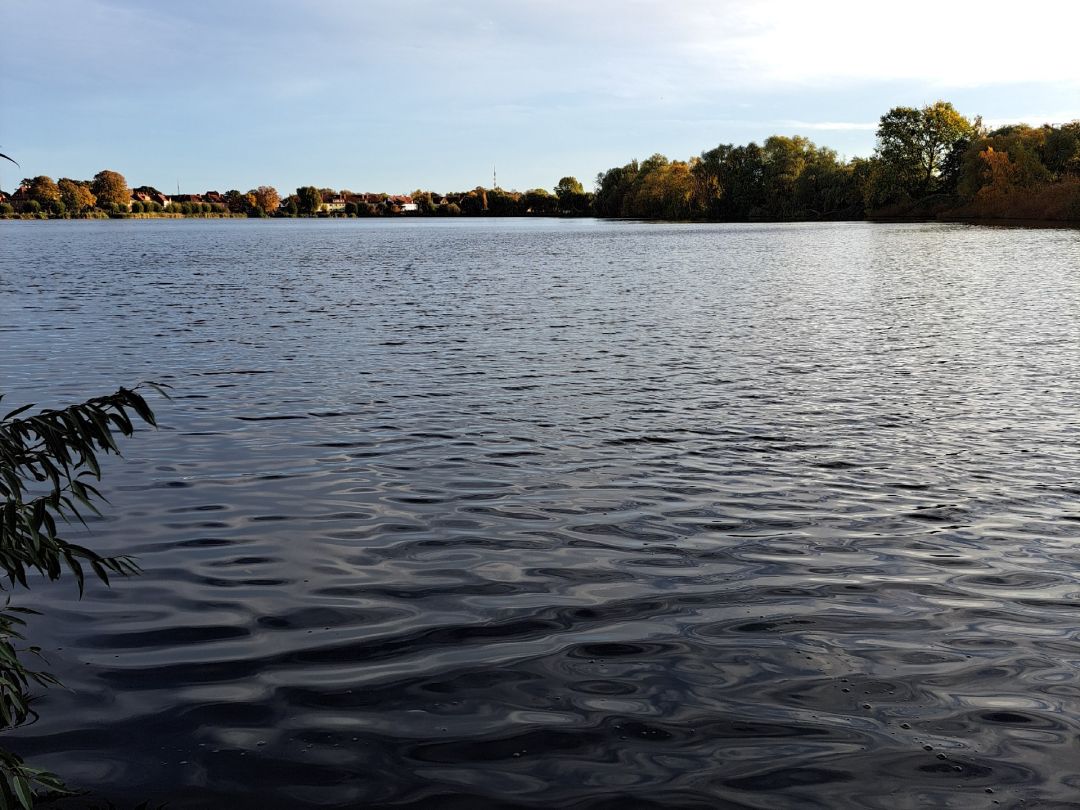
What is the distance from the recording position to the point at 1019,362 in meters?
22.6

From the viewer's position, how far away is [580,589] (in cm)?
888

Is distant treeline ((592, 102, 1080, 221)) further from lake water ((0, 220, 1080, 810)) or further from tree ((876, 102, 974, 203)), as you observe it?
lake water ((0, 220, 1080, 810))

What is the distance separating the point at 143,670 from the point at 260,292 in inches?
1620

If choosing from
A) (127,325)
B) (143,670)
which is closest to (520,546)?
(143,670)

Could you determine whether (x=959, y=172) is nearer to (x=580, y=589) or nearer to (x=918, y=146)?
(x=918, y=146)

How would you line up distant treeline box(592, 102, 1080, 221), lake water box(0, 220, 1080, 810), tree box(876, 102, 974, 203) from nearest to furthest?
1. lake water box(0, 220, 1080, 810)
2. distant treeline box(592, 102, 1080, 221)
3. tree box(876, 102, 974, 203)

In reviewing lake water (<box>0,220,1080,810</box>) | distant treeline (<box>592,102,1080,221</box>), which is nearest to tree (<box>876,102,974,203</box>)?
distant treeline (<box>592,102,1080,221</box>)

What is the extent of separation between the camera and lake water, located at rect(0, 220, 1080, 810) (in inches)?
232

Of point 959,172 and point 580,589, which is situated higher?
point 959,172

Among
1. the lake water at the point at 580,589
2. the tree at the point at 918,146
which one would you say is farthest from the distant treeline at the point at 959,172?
the lake water at the point at 580,589

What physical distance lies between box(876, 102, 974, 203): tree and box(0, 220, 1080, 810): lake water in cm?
16996

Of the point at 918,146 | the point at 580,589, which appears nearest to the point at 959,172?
the point at 918,146

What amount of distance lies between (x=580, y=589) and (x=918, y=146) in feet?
633

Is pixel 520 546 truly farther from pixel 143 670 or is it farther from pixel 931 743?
pixel 931 743
